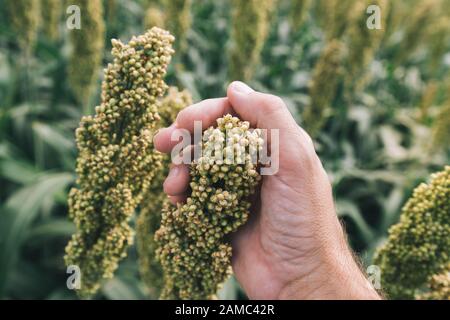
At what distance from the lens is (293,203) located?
2252mm

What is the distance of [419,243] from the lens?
2.75m

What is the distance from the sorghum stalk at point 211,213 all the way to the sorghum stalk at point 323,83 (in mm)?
3024

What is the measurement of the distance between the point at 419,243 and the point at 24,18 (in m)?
4.88

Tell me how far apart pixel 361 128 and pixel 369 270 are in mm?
4327

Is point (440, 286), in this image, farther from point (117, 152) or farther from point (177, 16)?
point (177, 16)

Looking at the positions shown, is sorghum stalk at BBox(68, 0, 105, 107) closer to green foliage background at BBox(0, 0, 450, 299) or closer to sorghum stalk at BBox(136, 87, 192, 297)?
green foliage background at BBox(0, 0, 450, 299)

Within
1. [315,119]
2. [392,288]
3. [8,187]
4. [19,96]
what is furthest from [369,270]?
[19,96]

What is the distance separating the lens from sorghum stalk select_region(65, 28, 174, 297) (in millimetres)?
2301

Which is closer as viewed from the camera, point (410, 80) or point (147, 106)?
point (147, 106)

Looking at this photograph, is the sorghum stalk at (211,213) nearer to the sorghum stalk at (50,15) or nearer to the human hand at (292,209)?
the human hand at (292,209)

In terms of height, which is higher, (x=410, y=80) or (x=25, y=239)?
(x=410, y=80)

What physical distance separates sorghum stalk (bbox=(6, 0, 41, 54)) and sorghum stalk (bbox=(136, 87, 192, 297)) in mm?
2935

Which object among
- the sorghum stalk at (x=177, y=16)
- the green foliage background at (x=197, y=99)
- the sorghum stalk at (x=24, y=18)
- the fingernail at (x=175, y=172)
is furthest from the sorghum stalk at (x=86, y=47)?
the fingernail at (x=175, y=172)

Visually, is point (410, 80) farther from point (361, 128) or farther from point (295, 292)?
point (295, 292)
